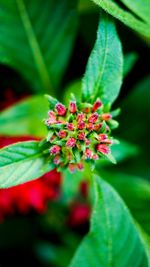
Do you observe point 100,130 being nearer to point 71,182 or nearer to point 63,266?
point 71,182

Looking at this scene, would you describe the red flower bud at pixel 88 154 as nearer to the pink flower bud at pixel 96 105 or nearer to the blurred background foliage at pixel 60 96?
the pink flower bud at pixel 96 105

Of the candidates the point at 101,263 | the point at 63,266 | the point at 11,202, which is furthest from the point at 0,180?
the point at 63,266

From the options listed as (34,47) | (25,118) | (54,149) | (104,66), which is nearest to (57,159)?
(54,149)

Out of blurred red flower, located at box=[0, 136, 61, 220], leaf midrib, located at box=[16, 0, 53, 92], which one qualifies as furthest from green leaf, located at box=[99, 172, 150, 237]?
leaf midrib, located at box=[16, 0, 53, 92]

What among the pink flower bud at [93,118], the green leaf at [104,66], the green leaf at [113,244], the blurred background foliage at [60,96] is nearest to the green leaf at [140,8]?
the blurred background foliage at [60,96]

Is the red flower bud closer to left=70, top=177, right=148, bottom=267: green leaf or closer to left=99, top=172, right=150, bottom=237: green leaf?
left=70, top=177, right=148, bottom=267: green leaf
